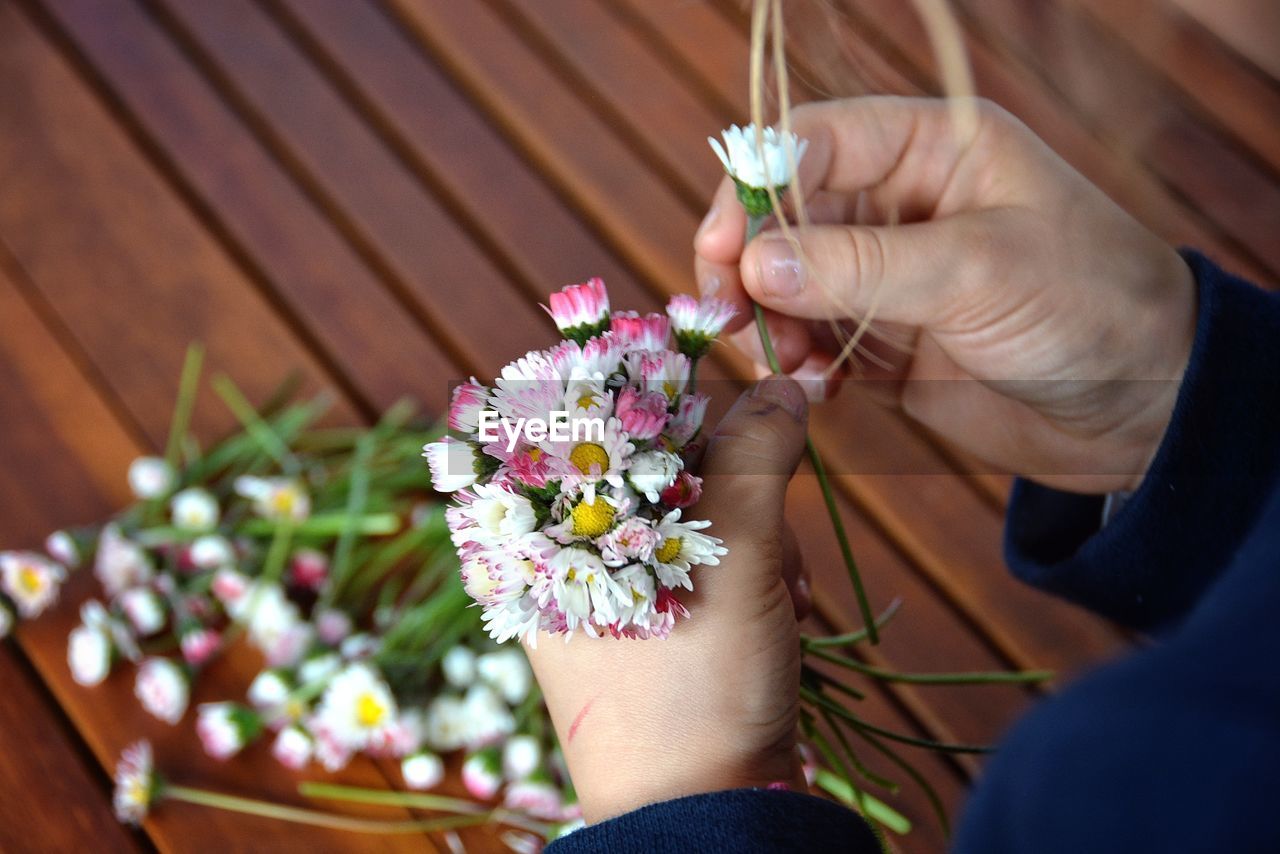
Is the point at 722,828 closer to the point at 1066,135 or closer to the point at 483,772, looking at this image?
the point at 483,772

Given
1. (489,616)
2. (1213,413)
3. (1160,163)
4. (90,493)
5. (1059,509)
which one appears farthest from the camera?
(1160,163)

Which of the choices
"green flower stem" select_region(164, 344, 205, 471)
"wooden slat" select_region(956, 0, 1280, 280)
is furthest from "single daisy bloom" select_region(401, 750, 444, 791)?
"wooden slat" select_region(956, 0, 1280, 280)

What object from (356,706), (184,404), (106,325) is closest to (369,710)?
(356,706)

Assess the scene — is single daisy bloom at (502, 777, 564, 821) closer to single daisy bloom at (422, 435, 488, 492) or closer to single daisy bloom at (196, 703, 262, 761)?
single daisy bloom at (196, 703, 262, 761)

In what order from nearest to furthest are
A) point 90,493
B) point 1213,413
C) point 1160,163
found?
point 1213,413
point 90,493
point 1160,163

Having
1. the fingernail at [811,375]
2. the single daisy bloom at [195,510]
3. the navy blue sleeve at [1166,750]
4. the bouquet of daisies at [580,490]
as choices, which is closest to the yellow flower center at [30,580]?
the single daisy bloom at [195,510]

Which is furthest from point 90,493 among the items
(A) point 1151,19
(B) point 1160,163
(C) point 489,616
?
(B) point 1160,163

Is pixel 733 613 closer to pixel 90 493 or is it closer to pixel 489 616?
pixel 489 616

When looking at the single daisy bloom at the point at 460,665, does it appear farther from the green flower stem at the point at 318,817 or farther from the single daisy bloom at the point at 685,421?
the single daisy bloom at the point at 685,421
